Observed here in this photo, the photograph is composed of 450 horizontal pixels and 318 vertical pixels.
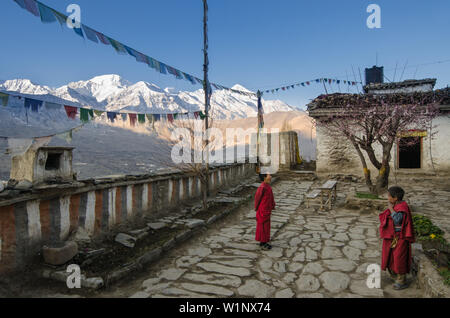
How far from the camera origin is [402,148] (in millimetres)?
14445

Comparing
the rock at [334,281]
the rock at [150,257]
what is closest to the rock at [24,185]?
the rock at [150,257]

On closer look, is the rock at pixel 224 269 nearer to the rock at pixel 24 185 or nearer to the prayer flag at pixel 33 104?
the rock at pixel 24 185

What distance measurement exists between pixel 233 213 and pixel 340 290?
4.70 metres

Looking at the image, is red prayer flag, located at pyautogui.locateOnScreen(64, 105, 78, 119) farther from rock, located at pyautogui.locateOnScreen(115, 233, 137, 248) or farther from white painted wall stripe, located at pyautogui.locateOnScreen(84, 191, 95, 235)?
rock, located at pyautogui.locateOnScreen(115, 233, 137, 248)

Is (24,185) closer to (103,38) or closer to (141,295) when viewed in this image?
(141,295)

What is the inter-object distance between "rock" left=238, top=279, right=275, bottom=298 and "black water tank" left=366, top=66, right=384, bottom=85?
2132 cm

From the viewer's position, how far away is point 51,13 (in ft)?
15.2

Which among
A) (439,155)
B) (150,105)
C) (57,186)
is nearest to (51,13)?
(57,186)

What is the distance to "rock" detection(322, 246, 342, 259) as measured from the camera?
17.1 feet

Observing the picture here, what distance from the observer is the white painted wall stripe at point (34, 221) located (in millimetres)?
4270

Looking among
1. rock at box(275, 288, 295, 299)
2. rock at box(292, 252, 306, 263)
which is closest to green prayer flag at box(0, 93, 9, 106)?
rock at box(275, 288, 295, 299)

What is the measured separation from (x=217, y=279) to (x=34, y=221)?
2.99 metres

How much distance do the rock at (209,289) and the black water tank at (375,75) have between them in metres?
21.7
